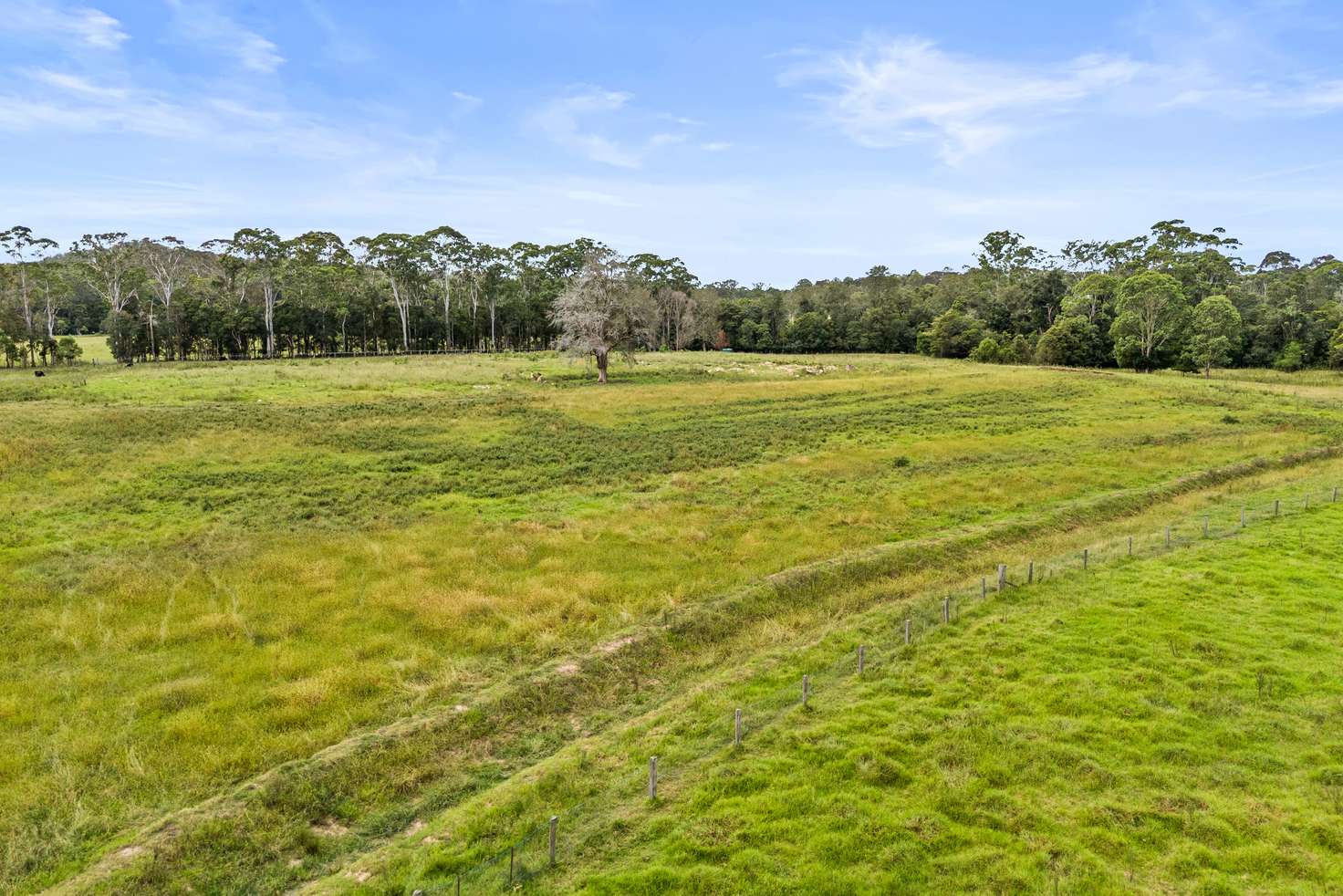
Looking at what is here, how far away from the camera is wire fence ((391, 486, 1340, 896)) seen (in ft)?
30.2

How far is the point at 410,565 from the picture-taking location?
20969 mm

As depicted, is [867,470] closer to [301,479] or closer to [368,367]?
[301,479]

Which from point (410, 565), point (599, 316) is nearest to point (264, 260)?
point (599, 316)

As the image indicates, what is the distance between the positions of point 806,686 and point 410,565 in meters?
13.1

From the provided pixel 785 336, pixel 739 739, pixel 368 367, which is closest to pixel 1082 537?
pixel 739 739

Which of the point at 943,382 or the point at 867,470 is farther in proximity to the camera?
the point at 943,382

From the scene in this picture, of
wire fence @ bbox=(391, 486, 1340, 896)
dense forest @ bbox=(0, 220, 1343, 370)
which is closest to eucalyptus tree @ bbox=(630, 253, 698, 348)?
dense forest @ bbox=(0, 220, 1343, 370)

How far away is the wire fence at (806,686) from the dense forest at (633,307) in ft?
166

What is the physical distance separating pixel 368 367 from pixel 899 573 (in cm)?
6593

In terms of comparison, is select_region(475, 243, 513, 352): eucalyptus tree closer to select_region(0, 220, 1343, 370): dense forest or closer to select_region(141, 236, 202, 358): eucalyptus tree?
select_region(0, 220, 1343, 370): dense forest

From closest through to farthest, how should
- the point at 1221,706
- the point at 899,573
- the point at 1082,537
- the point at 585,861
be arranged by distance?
the point at 585,861 → the point at 1221,706 → the point at 899,573 → the point at 1082,537

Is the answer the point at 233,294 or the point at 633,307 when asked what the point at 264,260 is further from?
the point at 633,307

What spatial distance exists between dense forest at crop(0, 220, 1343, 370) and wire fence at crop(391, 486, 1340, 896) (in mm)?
50519

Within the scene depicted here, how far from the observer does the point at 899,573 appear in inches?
838
